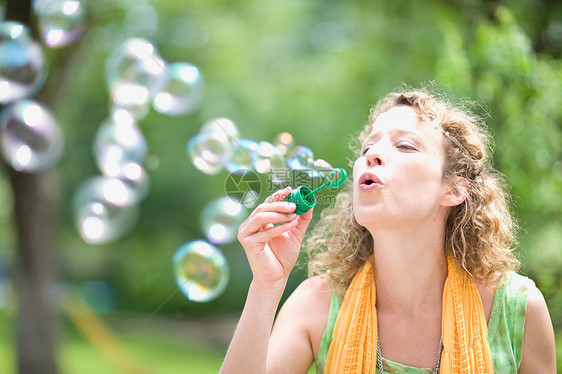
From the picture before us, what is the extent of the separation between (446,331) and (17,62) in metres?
3.01

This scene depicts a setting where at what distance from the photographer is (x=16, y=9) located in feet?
16.6

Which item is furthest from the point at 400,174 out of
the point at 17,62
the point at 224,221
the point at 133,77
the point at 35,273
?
the point at 35,273

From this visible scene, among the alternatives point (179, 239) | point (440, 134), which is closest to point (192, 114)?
point (179, 239)

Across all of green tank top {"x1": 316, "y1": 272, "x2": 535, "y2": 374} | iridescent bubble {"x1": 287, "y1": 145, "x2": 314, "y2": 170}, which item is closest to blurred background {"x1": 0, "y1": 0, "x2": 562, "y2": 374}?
iridescent bubble {"x1": 287, "y1": 145, "x2": 314, "y2": 170}

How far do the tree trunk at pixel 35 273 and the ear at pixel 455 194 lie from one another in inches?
186

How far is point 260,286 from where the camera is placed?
1.73 m

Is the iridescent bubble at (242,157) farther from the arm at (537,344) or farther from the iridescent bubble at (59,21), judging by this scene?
the iridescent bubble at (59,21)

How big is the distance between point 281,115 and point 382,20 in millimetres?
3535

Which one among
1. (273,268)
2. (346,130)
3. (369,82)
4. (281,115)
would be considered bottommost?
(273,268)

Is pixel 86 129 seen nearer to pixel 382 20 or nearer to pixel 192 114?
pixel 192 114

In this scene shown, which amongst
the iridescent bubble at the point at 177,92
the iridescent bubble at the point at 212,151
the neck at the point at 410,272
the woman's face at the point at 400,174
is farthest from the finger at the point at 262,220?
the iridescent bubble at the point at 177,92

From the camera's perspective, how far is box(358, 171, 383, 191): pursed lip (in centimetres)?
172

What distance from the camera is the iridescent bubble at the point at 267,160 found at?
2545mm

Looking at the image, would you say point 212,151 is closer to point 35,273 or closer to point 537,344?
point 537,344
